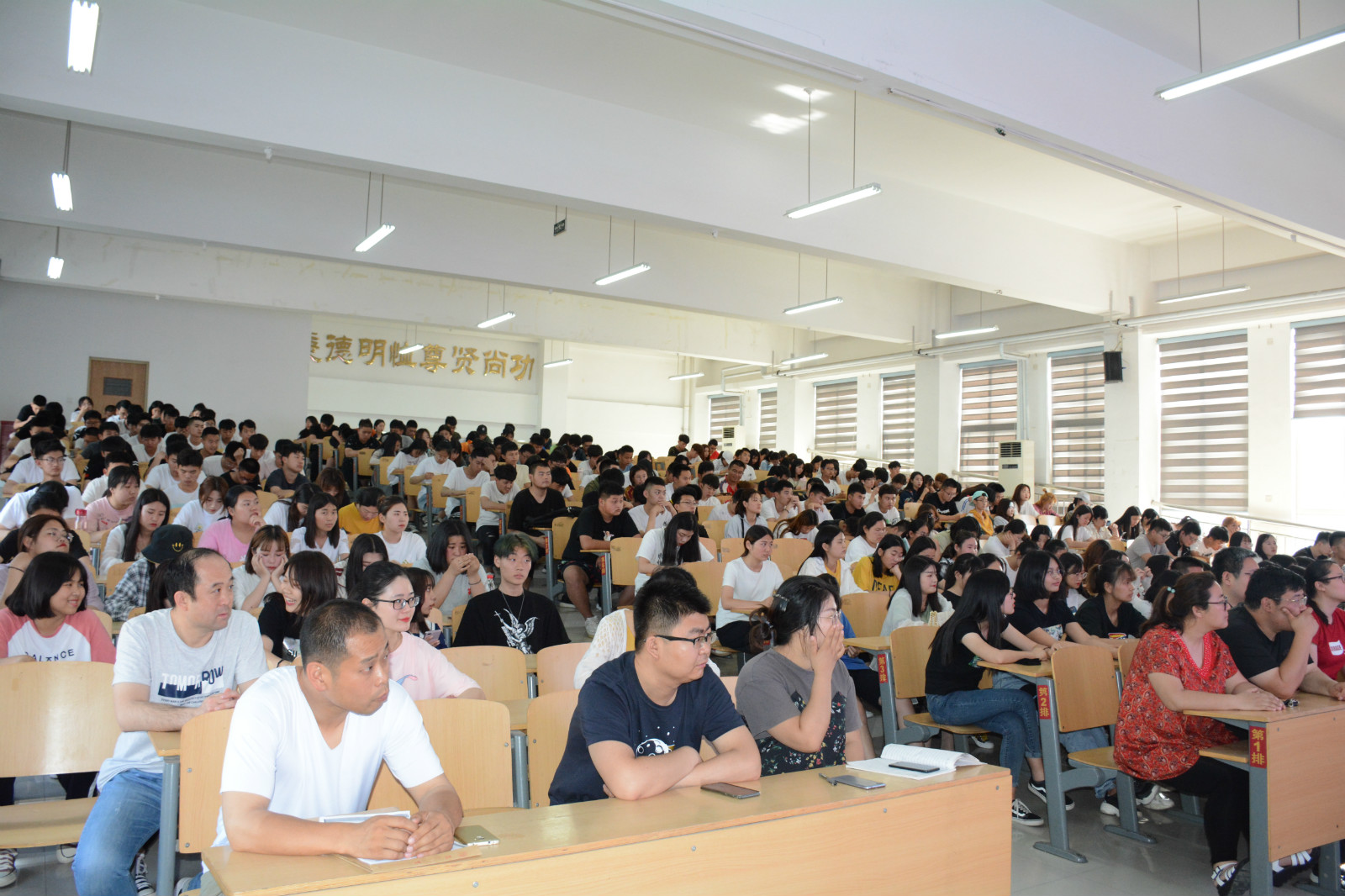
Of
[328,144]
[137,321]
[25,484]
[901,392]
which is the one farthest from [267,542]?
[901,392]

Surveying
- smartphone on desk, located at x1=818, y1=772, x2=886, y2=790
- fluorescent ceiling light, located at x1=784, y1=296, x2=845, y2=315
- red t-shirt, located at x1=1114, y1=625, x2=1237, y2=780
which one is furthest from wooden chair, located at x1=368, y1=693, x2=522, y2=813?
fluorescent ceiling light, located at x1=784, y1=296, x2=845, y2=315

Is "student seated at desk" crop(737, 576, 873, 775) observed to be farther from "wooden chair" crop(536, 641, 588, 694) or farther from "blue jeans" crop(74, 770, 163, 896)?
"blue jeans" crop(74, 770, 163, 896)

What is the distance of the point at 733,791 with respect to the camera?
1.93m

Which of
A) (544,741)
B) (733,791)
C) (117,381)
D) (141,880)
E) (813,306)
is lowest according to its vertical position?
(141,880)

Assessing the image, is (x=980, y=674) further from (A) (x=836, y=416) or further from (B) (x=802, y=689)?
(A) (x=836, y=416)

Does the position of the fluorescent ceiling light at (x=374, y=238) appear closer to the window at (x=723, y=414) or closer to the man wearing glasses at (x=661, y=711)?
the man wearing glasses at (x=661, y=711)

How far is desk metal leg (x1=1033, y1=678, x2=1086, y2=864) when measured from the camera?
3.47 meters

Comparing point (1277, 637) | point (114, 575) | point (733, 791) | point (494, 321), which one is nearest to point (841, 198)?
point (1277, 637)

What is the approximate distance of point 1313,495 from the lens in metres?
10.2

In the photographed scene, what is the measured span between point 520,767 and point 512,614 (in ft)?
4.18

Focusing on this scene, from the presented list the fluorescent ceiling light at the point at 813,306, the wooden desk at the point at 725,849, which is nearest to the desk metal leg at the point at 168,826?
the wooden desk at the point at 725,849

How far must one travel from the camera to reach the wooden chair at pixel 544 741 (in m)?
2.62

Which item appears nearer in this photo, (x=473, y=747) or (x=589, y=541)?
(x=473, y=747)

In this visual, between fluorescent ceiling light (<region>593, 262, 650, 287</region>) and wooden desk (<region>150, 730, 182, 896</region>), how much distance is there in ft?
26.3
